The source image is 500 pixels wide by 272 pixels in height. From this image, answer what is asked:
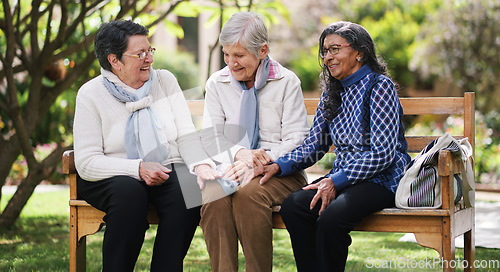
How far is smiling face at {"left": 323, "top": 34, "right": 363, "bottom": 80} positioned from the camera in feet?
10.9

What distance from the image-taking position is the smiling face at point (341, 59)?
3.31m

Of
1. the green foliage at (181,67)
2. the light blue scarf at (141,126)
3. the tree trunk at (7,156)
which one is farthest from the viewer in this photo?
the green foliage at (181,67)

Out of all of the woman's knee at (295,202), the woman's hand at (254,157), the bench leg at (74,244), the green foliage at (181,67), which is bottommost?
the green foliage at (181,67)

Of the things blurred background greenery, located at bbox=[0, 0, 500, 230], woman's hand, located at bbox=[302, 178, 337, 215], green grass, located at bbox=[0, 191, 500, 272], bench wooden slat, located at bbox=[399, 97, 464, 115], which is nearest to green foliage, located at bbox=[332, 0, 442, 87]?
blurred background greenery, located at bbox=[0, 0, 500, 230]

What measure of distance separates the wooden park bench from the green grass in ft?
2.12

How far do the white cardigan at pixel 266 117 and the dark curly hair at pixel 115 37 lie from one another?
0.53 meters

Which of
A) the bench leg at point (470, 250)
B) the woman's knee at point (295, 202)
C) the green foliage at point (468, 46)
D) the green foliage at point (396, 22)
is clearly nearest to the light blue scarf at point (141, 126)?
the woman's knee at point (295, 202)

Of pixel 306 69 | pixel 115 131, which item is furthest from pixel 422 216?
pixel 306 69

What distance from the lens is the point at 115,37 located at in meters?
3.42

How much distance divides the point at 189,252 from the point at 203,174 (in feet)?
5.07

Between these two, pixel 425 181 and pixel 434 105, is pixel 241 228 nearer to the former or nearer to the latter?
pixel 425 181

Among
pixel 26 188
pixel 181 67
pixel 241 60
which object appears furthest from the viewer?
pixel 181 67

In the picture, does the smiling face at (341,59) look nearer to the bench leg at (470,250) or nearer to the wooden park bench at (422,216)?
the wooden park bench at (422,216)

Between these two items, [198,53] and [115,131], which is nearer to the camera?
Result: [115,131]
